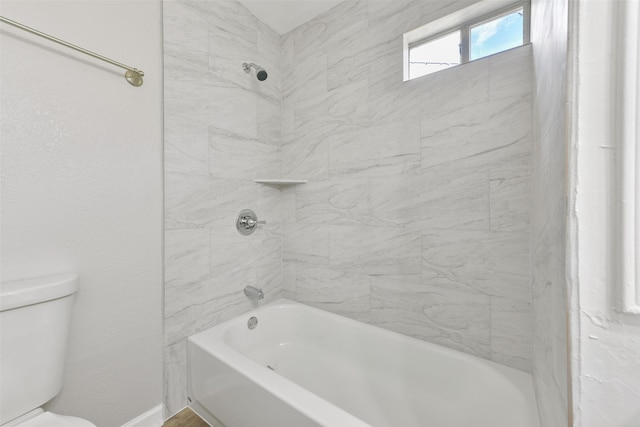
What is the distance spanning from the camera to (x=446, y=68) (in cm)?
126

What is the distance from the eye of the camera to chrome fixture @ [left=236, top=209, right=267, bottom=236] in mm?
1616

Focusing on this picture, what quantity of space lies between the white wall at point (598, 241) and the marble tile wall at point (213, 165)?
4.81 ft

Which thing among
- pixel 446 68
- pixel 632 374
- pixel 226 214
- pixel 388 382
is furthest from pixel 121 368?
pixel 446 68

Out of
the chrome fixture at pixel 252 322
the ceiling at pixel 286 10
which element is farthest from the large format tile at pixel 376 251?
the ceiling at pixel 286 10

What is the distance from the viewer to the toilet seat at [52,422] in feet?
2.54

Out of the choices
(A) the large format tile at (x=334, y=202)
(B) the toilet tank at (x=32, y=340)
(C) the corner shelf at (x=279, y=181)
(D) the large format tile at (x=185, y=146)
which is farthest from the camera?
(C) the corner shelf at (x=279, y=181)

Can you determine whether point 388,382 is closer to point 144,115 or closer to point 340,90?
point 340,90

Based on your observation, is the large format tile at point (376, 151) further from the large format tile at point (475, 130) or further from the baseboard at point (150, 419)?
the baseboard at point (150, 419)

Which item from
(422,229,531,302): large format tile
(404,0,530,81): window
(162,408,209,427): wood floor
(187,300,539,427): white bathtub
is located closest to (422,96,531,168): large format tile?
(404,0,530,81): window

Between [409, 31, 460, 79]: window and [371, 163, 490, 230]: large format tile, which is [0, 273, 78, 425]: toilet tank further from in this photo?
[409, 31, 460, 79]: window

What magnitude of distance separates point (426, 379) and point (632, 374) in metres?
1.05

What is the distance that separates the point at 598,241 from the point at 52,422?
145cm

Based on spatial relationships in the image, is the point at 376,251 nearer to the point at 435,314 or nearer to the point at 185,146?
the point at 435,314

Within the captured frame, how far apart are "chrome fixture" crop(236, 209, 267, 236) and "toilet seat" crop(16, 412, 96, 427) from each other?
1.01 m
